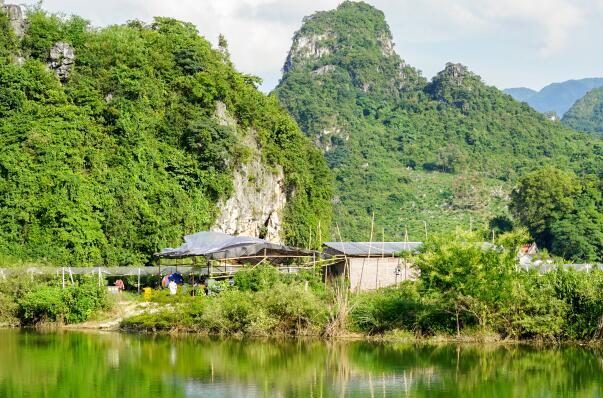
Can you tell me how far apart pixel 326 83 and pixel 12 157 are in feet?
237

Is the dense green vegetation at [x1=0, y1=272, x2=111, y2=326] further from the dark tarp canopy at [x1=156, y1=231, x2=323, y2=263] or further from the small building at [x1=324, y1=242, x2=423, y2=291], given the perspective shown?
the small building at [x1=324, y1=242, x2=423, y2=291]

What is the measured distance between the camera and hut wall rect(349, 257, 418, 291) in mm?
29141

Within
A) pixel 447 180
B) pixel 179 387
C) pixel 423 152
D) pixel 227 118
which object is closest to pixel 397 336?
pixel 179 387

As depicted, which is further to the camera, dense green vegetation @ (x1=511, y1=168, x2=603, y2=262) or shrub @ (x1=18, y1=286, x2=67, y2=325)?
dense green vegetation @ (x1=511, y1=168, x2=603, y2=262)

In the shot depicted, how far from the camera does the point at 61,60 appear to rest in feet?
127

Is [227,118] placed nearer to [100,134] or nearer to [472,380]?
[100,134]

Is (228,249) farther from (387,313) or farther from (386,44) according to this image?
(386,44)

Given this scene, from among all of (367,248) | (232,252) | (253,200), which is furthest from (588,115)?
(232,252)

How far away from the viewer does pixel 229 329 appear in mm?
24500

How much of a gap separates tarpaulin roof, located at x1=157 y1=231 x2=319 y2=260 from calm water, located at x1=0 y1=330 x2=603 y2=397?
14.3 feet

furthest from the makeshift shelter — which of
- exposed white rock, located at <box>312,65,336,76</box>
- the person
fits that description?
exposed white rock, located at <box>312,65,336,76</box>

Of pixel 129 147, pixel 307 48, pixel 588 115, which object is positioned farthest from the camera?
pixel 588 115

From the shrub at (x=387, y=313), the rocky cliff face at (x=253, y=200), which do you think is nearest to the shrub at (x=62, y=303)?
the shrub at (x=387, y=313)

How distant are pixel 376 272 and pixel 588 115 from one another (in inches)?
4718
